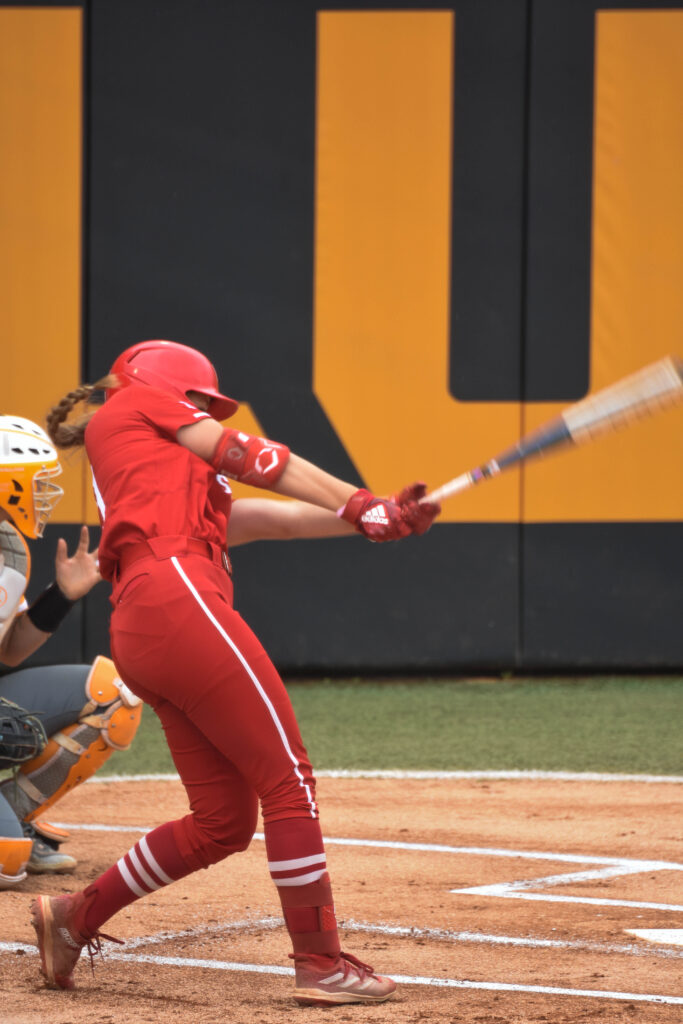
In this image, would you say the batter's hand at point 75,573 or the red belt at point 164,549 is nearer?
the red belt at point 164,549

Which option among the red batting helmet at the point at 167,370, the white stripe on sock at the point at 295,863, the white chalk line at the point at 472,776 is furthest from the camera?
the white chalk line at the point at 472,776

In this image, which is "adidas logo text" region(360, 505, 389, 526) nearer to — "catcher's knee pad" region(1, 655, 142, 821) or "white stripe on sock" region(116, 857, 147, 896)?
"white stripe on sock" region(116, 857, 147, 896)

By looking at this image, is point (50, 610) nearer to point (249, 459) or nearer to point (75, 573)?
point (75, 573)

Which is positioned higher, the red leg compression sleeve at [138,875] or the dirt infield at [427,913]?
the red leg compression sleeve at [138,875]

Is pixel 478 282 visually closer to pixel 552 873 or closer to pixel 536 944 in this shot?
pixel 552 873

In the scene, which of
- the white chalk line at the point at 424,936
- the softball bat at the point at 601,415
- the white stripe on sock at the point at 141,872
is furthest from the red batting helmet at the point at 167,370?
the white chalk line at the point at 424,936

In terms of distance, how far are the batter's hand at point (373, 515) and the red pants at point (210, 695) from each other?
396 millimetres

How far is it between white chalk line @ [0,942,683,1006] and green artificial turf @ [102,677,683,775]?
3059 mm

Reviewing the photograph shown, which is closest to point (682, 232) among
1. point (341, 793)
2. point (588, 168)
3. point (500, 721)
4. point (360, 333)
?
point (588, 168)

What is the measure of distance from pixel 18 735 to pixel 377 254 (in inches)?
216

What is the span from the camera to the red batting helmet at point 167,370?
3879mm

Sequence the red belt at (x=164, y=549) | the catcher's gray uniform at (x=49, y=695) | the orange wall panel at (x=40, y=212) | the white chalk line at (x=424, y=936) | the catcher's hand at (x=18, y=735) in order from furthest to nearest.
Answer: the orange wall panel at (x=40, y=212), the catcher's gray uniform at (x=49, y=695), the catcher's hand at (x=18, y=735), the white chalk line at (x=424, y=936), the red belt at (x=164, y=549)

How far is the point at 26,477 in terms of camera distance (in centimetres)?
482

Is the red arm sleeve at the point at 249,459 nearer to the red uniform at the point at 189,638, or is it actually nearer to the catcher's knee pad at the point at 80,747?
the red uniform at the point at 189,638
